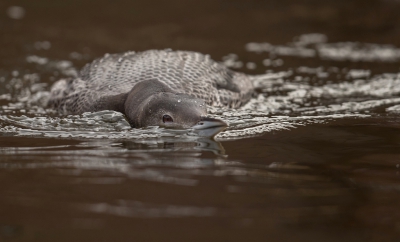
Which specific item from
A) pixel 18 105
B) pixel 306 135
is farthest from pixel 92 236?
pixel 18 105

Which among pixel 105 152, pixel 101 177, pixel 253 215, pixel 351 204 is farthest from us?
pixel 105 152

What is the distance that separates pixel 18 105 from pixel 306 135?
11.7 feet

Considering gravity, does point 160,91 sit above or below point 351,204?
above

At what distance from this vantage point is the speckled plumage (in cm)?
623

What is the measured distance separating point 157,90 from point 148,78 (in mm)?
581

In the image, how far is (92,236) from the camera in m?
2.88

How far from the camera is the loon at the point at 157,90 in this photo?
16.8 feet

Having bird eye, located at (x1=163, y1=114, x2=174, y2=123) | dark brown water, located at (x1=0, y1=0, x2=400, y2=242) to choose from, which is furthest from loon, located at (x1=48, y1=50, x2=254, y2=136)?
dark brown water, located at (x1=0, y1=0, x2=400, y2=242)

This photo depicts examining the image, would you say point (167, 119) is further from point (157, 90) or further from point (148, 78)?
point (148, 78)

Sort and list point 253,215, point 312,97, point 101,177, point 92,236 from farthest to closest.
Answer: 1. point 312,97
2. point 101,177
3. point 253,215
4. point 92,236

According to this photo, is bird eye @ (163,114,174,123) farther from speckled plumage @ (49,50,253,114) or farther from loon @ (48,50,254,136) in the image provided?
speckled plumage @ (49,50,253,114)

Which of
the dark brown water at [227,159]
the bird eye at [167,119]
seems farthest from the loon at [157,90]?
the dark brown water at [227,159]

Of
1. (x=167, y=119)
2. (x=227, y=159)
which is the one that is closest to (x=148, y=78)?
(x=167, y=119)

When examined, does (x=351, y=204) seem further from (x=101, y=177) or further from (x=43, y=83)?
(x=43, y=83)
